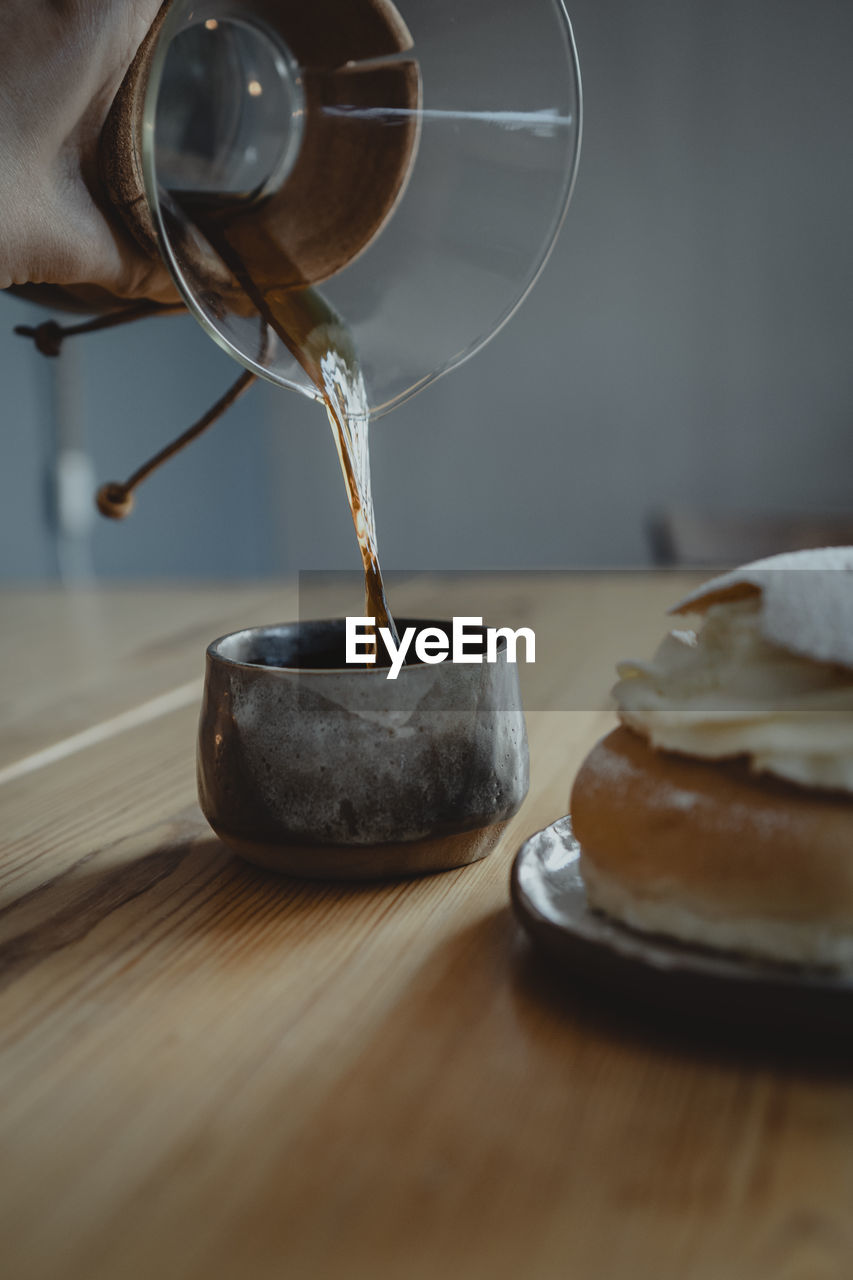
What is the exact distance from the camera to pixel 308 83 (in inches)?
22.9

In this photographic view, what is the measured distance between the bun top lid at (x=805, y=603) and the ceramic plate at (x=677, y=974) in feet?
0.34

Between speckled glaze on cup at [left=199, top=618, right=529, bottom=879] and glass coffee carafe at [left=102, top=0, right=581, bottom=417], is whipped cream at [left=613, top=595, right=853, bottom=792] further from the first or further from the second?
glass coffee carafe at [left=102, top=0, right=581, bottom=417]

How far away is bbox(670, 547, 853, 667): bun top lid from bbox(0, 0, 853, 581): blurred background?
2.34 metres

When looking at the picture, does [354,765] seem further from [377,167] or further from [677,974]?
[377,167]

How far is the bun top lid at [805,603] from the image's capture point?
37 cm

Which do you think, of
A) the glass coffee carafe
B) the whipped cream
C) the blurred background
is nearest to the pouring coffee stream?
the glass coffee carafe

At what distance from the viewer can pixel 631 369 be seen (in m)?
3.17

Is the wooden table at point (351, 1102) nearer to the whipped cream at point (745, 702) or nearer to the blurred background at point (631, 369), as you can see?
the whipped cream at point (745, 702)

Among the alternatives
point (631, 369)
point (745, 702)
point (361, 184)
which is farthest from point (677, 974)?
point (631, 369)

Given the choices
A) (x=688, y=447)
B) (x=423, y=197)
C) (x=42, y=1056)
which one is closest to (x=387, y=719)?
(x=42, y=1056)

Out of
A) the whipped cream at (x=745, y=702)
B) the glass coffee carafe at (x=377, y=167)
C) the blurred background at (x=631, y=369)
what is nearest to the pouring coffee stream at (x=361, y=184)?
the glass coffee carafe at (x=377, y=167)

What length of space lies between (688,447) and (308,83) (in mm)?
2718

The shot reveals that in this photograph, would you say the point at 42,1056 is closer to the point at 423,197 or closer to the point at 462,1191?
the point at 462,1191

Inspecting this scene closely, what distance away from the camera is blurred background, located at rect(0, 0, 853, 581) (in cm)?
287
